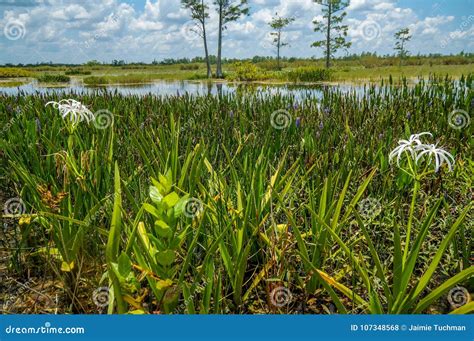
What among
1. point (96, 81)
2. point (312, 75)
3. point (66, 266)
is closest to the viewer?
point (66, 266)

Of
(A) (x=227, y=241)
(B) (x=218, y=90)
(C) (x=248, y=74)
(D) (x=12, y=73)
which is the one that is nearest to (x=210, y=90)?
(B) (x=218, y=90)

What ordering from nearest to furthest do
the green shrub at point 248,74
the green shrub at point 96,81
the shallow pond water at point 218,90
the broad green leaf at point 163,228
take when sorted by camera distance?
the broad green leaf at point 163,228
the shallow pond water at point 218,90
the green shrub at point 248,74
the green shrub at point 96,81

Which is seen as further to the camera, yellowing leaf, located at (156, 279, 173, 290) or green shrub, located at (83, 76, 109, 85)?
green shrub, located at (83, 76, 109, 85)

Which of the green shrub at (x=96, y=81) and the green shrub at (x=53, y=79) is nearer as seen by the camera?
the green shrub at (x=96, y=81)

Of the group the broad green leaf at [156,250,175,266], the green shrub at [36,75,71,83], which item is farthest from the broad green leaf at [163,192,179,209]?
the green shrub at [36,75,71,83]

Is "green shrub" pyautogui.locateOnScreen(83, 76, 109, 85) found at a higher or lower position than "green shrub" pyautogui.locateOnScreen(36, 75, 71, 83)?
lower

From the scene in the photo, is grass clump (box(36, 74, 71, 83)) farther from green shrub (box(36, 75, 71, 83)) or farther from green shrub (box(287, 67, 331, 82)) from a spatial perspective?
green shrub (box(287, 67, 331, 82))

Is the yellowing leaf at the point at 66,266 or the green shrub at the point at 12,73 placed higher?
the green shrub at the point at 12,73

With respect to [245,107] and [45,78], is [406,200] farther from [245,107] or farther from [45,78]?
[45,78]

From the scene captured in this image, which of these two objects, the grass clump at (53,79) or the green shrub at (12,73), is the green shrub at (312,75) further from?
the green shrub at (12,73)

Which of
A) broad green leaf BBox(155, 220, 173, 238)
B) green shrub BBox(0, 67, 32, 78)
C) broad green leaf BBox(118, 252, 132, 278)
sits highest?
green shrub BBox(0, 67, 32, 78)

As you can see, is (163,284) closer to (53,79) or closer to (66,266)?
(66,266)

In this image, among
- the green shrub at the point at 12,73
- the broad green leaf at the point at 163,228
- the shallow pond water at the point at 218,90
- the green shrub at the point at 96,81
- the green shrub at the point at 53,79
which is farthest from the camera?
the green shrub at the point at 12,73

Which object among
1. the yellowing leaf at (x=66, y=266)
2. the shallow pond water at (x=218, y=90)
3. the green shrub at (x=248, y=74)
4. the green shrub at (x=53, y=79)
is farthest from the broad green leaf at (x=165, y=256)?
the green shrub at (x=53, y=79)
